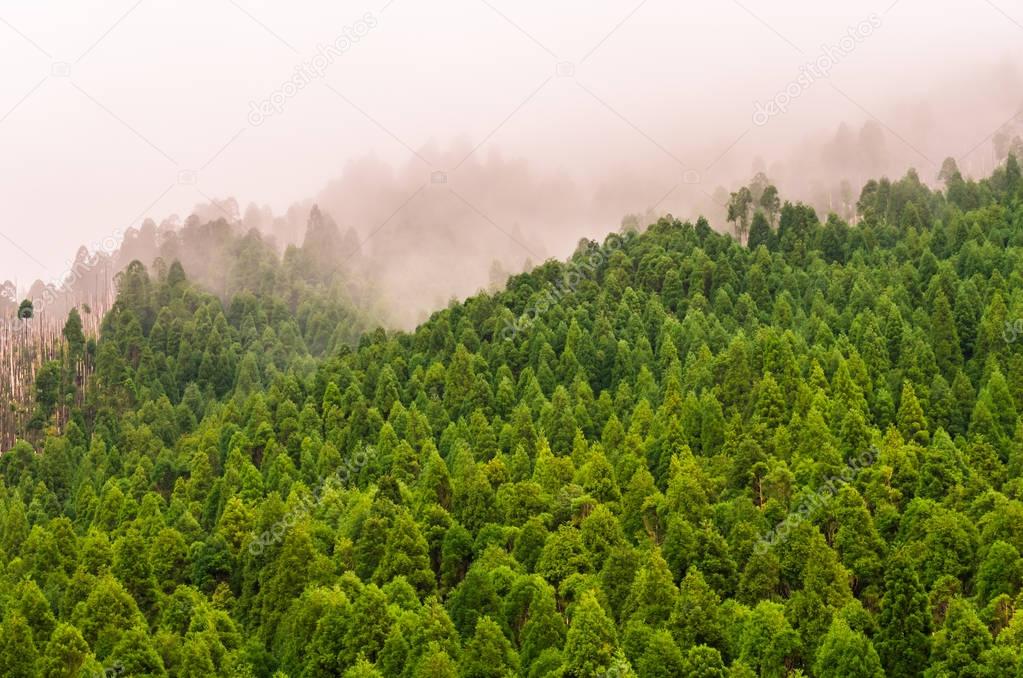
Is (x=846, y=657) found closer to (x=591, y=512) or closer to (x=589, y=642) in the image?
(x=589, y=642)

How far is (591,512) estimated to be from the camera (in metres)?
118

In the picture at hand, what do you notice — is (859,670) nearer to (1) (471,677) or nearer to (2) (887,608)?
(2) (887,608)

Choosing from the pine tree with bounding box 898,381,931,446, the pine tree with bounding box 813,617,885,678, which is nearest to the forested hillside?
the pine tree with bounding box 813,617,885,678

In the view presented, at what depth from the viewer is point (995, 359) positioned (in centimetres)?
14738

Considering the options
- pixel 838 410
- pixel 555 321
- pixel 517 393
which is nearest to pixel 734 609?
pixel 838 410

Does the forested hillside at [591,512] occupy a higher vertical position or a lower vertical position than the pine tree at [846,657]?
higher

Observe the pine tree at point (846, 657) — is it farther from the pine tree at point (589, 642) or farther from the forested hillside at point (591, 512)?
the pine tree at point (589, 642)

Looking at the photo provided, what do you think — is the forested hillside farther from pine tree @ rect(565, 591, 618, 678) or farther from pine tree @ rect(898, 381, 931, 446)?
pine tree @ rect(898, 381, 931, 446)

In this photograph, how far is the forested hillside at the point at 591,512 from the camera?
9519 centimetres

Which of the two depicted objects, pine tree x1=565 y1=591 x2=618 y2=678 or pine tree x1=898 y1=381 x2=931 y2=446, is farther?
pine tree x1=898 y1=381 x2=931 y2=446

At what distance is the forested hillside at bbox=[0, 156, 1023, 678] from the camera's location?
95.2m

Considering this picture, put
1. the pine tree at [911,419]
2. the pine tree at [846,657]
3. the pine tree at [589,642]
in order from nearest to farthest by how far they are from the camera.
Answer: the pine tree at [846,657]
the pine tree at [589,642]
the pine tree at [911,419]

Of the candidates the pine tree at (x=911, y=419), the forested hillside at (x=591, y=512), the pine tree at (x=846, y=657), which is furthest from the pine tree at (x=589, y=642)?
the pine tree at (x=911, y=419)

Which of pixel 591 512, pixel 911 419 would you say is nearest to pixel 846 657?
pixel 591 512
